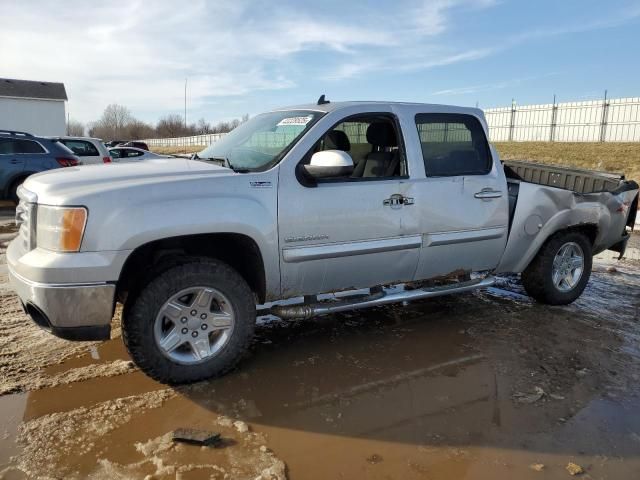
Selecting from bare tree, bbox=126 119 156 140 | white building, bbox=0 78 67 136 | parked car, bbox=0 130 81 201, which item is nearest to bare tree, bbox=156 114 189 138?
bare tree, bbox=126 119 156 140

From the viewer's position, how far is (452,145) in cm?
476

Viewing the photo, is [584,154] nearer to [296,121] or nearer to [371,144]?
[371,144]

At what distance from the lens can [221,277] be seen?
3.58 meters

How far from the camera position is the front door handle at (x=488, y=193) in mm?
4738

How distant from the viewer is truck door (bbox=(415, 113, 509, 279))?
4.48 metres

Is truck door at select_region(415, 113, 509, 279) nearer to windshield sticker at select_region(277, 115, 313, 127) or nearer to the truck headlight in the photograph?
windshield sticker at select_region(277, 115, 313, 127)

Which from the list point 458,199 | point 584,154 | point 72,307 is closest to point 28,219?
point 72,307

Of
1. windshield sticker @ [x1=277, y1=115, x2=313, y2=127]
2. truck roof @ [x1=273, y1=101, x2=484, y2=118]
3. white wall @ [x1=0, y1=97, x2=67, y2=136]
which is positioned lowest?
windshield sticker @ [x1=277, y1=115, x2=313, y2=127]

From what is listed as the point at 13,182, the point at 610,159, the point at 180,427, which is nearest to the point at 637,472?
the point at 180,427

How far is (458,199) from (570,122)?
96.6 feet

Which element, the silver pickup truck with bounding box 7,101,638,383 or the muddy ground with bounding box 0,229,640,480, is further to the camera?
the silver pickup truck with bounding box 7,101,638,383

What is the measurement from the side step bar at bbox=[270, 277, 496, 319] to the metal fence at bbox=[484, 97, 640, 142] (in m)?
27.1

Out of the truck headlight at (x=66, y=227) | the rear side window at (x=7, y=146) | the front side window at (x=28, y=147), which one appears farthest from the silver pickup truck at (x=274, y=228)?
the rear side window at (x=7, y=146)

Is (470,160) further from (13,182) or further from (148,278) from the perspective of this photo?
(13,182)
